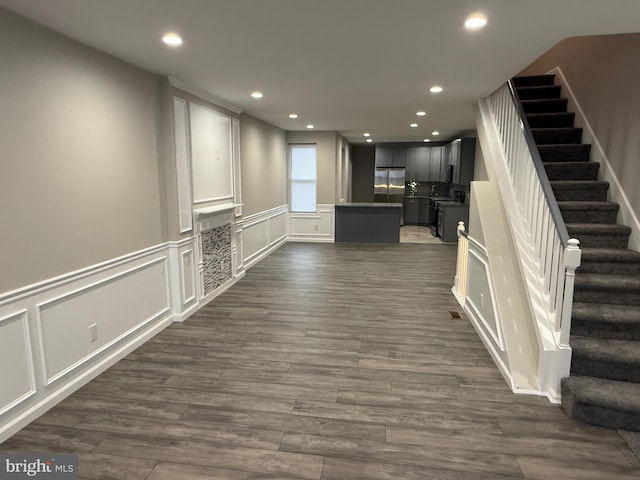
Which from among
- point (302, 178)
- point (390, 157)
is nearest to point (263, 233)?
point (302, 178)

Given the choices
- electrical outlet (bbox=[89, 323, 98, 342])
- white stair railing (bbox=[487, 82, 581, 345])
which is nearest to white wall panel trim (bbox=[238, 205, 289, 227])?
electrical outlet (bbox=[89, 323, 98, 342])

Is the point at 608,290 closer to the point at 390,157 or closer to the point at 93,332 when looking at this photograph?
the point at 93,332

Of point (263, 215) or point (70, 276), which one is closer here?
point (70, 276)

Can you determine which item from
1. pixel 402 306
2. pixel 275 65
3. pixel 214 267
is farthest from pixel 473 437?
pixel 214 267

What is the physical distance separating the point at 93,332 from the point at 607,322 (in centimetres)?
380

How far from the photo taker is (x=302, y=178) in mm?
8898

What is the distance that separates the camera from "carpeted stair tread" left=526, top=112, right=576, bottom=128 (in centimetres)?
453

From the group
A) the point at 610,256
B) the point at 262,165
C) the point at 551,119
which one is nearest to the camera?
the point at 610,256

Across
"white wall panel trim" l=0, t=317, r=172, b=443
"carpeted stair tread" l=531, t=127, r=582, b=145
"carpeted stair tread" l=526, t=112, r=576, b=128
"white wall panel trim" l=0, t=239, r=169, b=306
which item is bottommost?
"white wall panel trim" l=0, t=317, r=172, b=443

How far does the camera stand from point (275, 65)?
3418 mm

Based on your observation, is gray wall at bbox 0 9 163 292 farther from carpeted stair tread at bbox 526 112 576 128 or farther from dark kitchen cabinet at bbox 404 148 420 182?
dark kitchen cabinet at bbox 404 148 420 182

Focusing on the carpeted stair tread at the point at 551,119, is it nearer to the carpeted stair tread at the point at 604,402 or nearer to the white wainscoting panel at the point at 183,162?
the carpeted stair tread at the point at 604,402

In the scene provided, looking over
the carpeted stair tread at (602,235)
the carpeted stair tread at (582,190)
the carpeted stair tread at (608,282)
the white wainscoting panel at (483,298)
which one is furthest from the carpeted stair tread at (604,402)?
the carpeted stair tread at (582,190)

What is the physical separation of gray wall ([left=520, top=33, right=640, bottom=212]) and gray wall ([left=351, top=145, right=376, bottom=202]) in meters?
8.14
